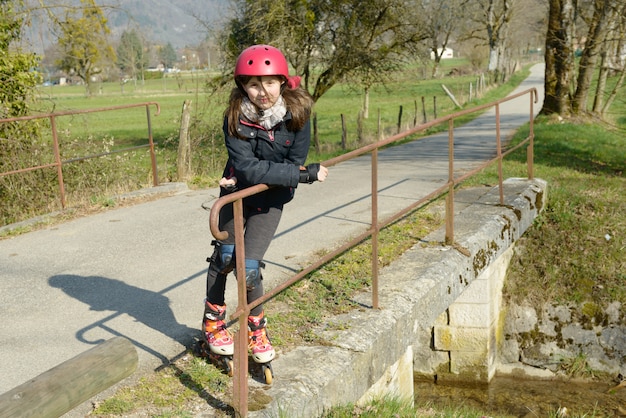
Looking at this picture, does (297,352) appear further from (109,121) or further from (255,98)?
(109,121)

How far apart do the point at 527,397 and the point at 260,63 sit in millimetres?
4930

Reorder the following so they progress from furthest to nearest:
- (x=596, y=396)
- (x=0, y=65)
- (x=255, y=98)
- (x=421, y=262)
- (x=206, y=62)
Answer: (x=206, y=62) → (x=0, y=65) → (x=596, y=396) → (x=421, y=262) → (x=255, y=98)

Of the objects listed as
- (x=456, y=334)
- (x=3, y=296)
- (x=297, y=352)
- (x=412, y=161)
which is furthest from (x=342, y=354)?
(x=412, y=161)

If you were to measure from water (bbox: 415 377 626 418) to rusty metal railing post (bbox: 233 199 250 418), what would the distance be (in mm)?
3525

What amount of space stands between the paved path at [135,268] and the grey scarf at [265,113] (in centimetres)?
150

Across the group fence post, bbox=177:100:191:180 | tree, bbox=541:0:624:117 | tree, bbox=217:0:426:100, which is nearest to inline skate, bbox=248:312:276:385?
fence post, bbox=177:100:191:180

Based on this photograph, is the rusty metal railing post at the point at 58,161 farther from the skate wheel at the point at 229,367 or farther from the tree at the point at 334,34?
the tree at the point at 334,34

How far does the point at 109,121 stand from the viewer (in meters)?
37.3

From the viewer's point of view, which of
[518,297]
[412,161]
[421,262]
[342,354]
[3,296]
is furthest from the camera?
[412,161]

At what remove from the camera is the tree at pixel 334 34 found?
1705cm

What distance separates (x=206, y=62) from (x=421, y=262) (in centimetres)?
1315

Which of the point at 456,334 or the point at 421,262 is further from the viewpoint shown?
the point at 456,334

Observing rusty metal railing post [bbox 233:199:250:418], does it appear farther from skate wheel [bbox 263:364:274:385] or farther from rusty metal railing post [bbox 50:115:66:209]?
rusty metal railing post [bbox 50:115:66:209]

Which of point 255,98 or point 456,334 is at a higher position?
point 255,98
